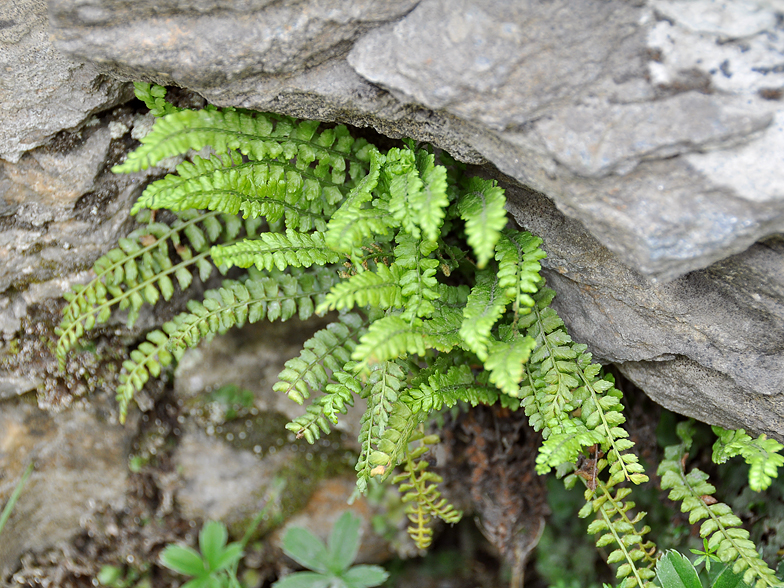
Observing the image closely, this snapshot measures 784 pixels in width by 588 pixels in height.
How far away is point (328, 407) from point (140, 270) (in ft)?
4.49

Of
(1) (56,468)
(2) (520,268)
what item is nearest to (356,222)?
(2) (520,268)

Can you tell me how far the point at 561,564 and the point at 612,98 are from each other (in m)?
3.37

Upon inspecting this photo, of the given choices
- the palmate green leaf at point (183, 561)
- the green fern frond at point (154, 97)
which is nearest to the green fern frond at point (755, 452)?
the palmate green leaf at point (183, 561)

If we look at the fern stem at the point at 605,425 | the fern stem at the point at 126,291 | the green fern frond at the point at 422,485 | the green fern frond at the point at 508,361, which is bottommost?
the green fern frond at the point at 422,485

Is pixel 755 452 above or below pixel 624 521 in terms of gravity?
above

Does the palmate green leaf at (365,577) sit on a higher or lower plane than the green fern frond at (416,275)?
lower

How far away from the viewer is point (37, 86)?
2.45m

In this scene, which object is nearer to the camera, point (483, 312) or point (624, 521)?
point (483, 312)

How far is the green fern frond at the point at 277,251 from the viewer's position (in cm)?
231

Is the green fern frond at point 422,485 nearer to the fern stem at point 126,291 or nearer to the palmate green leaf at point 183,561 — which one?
the palmate green leaf at point 183,561

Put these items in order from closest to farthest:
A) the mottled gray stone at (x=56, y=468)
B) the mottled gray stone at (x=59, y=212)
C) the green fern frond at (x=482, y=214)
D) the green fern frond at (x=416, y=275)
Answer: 1. the green fern frond at (x=482, y=214)
2. the green fern frond at (x=416, y=275)
3. the mottled gray stone at (x=59, y=212)
4. the mottled gray stone at (x=56, y=468)

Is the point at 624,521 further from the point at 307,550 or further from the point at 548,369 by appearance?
the point at 307,550

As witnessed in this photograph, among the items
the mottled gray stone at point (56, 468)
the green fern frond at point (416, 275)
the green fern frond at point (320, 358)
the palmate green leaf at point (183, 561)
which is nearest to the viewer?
the green fern frond at point (416, 275)

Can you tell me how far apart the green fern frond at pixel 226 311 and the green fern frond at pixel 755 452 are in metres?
2.04
